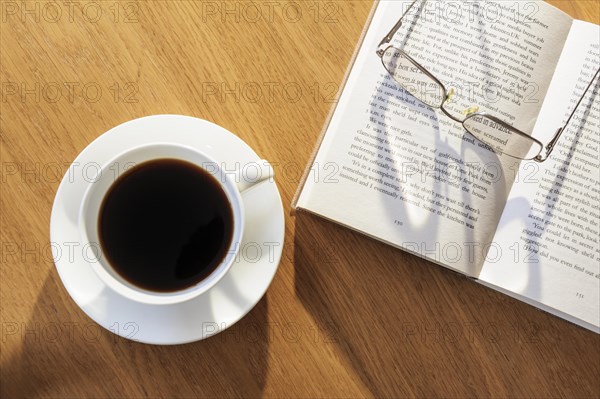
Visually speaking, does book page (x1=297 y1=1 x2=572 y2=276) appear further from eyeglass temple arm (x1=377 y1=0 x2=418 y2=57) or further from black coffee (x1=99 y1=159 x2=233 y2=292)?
black coffee (x1=99 y1=159 x2=233 y2=292)

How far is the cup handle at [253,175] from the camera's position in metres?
0.58

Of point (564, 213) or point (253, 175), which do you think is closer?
point (253, 175)

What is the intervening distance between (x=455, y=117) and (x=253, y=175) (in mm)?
266

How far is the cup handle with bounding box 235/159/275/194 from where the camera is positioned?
1.92ft

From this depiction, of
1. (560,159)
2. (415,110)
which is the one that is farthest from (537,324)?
(415,110)

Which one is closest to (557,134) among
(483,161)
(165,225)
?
(483,161)

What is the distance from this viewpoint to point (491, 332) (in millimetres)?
725

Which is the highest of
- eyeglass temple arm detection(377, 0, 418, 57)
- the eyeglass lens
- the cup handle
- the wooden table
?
eyeglass temple arm detection(377, 0, 418, 57)

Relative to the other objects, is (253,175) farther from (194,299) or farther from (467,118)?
(467,118)

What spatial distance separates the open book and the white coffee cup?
12 centimetres

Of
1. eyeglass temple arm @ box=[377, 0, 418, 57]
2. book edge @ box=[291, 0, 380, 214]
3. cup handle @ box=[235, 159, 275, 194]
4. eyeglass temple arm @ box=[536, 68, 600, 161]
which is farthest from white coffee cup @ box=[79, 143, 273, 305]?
eyeglass temple arm @ box=[536, 68, 600, 161]

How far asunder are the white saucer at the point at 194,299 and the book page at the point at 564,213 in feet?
0.89

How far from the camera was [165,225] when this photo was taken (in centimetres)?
66

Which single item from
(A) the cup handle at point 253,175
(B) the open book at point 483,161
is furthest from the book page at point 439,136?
(A) the cup handle at point 253,175
